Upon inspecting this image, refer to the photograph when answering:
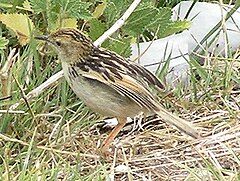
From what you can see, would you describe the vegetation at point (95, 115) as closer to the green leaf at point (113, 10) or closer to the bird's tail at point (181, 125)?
the green leaf at point (113, 10)

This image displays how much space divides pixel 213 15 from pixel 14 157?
182cm

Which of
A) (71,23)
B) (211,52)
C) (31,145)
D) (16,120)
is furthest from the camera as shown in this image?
(211,52)

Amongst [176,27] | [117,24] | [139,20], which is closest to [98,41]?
[117,24]

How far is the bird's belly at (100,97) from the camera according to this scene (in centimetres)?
376

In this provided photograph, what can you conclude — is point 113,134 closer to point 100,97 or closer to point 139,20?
point 100,97

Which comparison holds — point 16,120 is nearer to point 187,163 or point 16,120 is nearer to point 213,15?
point 187,163

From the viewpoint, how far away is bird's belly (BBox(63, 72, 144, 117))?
3760mm

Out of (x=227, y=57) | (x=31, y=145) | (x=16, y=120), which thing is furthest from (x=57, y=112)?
(x=227, y=57)

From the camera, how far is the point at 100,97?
3.77 m

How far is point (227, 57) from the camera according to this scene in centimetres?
477

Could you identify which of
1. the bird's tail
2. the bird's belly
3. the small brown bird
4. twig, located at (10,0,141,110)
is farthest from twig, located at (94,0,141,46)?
the bird's tail

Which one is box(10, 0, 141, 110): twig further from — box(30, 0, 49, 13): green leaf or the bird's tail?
the bird's tail

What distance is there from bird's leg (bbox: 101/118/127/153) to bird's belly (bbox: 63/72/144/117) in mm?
152

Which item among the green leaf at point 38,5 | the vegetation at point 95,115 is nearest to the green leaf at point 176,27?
the vegetation at point 95,115
